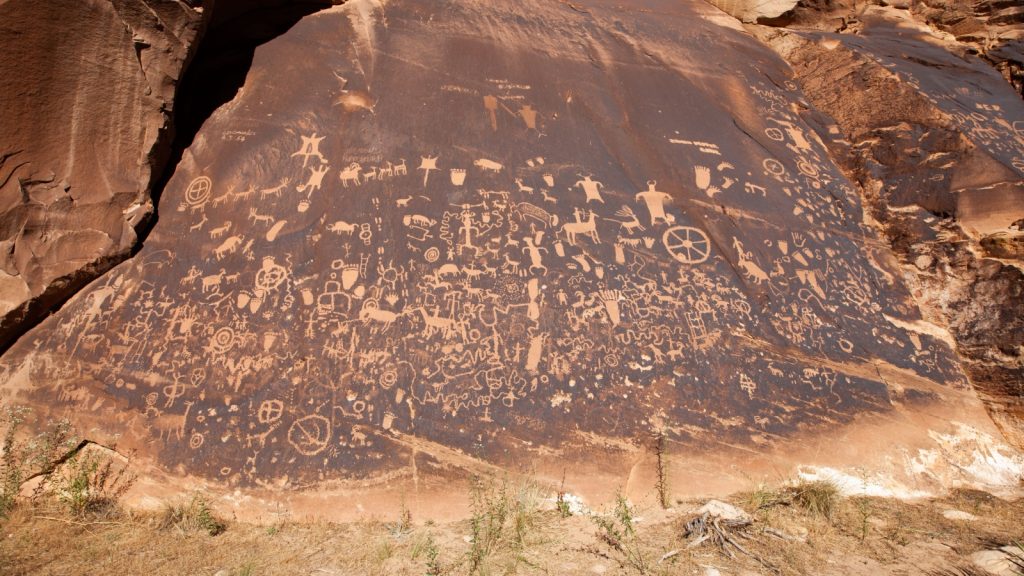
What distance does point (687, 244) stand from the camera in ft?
13.7

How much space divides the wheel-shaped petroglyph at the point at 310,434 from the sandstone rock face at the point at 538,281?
0.04 ft

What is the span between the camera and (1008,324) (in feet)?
12.8

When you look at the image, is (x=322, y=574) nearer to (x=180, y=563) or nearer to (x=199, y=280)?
(x=180, y=563)

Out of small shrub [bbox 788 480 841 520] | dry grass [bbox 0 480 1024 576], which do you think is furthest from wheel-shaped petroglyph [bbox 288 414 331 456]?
small shrub [bbox 788 480 841 520]

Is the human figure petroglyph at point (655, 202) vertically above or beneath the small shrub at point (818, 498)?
above

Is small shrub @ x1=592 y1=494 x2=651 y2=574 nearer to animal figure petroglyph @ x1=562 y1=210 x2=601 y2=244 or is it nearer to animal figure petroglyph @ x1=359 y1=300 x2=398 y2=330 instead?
animal figure petroglyph @ x1=359 y1=300 x2=398 y2=330

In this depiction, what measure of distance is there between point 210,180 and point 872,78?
5.93m

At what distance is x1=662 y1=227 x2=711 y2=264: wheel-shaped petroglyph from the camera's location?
13.5 feet

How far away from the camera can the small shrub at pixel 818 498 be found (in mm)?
2988

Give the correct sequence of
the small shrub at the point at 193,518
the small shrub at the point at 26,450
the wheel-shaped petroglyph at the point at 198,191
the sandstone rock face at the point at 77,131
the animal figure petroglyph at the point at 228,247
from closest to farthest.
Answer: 1. the small shrub at the point at 193,518
2. the small shrub at the point at 26,450
3. the sandstone rock face at the point at 77,131
4. the animal figure petroglyph at the point at 228,247
5. the wheel-shaped petroglyph at the point at 198,191

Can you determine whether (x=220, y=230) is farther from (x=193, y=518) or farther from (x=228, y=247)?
(x=193, y=518)

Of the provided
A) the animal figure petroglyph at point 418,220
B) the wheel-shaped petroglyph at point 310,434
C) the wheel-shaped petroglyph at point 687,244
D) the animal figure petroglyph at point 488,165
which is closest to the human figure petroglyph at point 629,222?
the wheel-shaped petroglyph at point 687,244

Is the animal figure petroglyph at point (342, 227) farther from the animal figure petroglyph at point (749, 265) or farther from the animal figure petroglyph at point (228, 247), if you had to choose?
the animal figure petroglyph at point (749, 265)

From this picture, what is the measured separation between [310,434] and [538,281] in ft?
5.43
